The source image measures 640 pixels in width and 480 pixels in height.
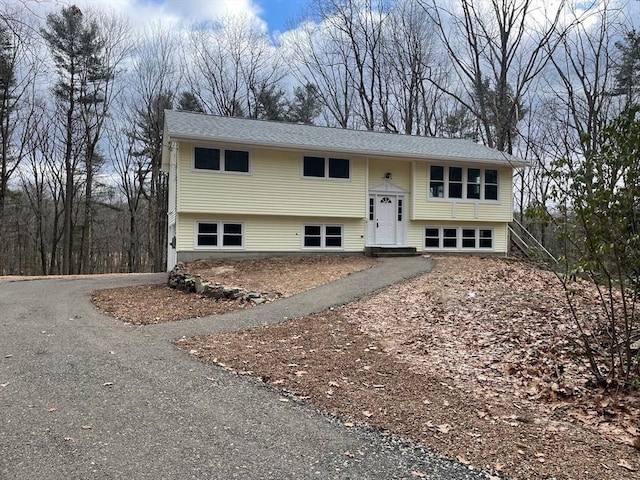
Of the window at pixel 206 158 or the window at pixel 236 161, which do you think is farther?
the window at pixel 236 161

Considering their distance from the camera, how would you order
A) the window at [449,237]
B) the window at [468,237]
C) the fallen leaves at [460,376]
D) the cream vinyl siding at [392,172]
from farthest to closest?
1. the window at [468,237]
2. the window at [449,237]
3. the cream vinyl siding at [392,172]
4. the fallen leaves at [460,376]

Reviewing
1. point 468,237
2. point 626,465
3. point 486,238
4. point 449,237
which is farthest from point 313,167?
point 626,465

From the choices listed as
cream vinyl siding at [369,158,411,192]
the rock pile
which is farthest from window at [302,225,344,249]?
the rock pile

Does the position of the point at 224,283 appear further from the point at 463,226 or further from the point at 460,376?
the point at 463,226

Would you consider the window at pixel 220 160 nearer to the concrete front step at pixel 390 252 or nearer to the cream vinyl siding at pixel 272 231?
the cream vinyl siding at pixel 272 231

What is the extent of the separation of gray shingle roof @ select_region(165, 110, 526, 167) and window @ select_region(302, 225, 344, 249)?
112 inches

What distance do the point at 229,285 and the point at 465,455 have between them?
838cm

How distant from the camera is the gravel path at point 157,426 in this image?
3.10 m

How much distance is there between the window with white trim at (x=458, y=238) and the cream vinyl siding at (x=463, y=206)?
1.89 feet

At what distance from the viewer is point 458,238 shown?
60.8ft

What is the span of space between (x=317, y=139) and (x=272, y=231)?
3.94 meters

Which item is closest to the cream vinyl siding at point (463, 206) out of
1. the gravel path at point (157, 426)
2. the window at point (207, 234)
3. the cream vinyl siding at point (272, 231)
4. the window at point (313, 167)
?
the cream vinyl siding at point (272, 231)

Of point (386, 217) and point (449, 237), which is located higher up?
point (386, 217)

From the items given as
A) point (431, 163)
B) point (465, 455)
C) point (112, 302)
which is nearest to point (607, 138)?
point (465, 455)
